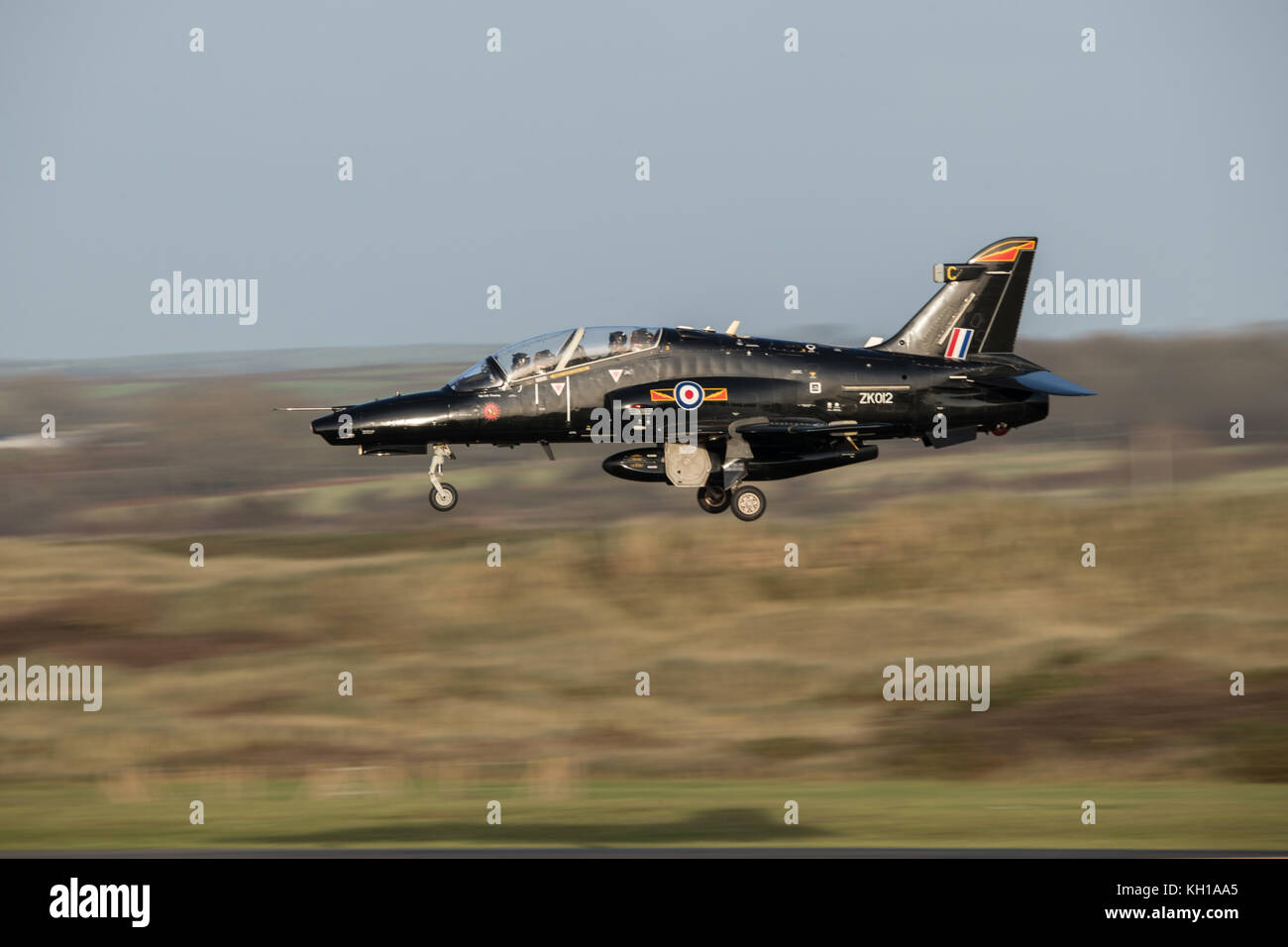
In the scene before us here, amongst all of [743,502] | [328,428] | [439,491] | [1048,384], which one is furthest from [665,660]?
[328,428]

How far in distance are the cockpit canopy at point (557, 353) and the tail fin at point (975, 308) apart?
5.65m

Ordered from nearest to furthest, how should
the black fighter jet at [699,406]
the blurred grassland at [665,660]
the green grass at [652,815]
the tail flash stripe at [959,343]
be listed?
the black fighter jet at [699,406]
the green grass at [652,815]
the tail flash stripe at [959,343]
the blurred grassland at [665,660]

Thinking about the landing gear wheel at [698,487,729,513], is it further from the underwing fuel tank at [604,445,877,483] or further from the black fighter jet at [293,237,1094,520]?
the underwing fuel tank at [604,445,877,483]

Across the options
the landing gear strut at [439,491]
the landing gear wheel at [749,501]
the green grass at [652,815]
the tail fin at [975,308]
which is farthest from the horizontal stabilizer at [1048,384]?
the landing gear strut at [439,491]

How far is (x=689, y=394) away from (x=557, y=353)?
9.08ft

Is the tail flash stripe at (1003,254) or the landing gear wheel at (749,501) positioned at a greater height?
the tail flash stripe at (1003,254)

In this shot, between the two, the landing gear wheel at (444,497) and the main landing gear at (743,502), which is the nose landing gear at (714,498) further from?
the landing gear wheel at (444,497)

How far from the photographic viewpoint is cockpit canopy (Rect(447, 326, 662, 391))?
31.9 m

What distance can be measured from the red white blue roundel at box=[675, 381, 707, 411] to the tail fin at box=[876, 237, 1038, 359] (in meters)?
4.58

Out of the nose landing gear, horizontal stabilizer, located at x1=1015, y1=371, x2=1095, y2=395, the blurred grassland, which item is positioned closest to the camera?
horizontal stabilizer, located at x1=1015, y1=371, x2=1095, y2=395

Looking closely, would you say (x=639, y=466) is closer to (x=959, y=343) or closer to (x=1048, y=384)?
(x=959, y=343)

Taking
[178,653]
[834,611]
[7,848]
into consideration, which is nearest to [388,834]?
[7,848]

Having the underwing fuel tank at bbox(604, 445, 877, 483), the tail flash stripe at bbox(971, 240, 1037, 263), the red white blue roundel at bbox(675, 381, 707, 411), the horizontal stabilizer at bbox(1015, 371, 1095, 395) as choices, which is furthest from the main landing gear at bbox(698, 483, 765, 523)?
the tail flash stripe at bbox(971, 240, 1037, 263)

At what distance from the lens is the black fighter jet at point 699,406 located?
31688 millimetres
